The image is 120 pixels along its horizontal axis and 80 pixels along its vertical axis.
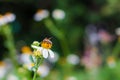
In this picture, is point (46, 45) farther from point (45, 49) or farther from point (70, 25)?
point (70, 25)

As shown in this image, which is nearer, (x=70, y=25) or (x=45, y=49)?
(x=45, y=49)

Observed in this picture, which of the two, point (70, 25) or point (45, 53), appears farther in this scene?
point (70, 25)

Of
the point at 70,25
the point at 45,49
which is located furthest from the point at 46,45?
the point at 70,25

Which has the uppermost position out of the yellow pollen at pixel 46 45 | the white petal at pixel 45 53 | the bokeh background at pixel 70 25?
the bokeh background at pixel 70 25

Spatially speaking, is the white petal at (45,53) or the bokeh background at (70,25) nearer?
the white petal at (45,53)

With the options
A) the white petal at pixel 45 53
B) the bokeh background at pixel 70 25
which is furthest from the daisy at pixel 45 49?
the bokeh background at pixel 70 25

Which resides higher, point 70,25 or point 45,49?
point 70,25

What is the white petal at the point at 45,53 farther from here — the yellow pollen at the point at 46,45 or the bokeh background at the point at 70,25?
the bokeh background at the point at 70,25

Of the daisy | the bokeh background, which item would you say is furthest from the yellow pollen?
the bokeh background

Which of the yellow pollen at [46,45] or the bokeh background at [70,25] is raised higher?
the bokeh background at [70,25]

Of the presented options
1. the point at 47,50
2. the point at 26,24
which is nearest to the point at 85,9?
the point at 26,24

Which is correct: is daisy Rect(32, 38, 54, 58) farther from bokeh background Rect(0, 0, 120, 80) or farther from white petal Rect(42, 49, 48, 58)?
bokeh background Rect(0, 0, 120, 80)
